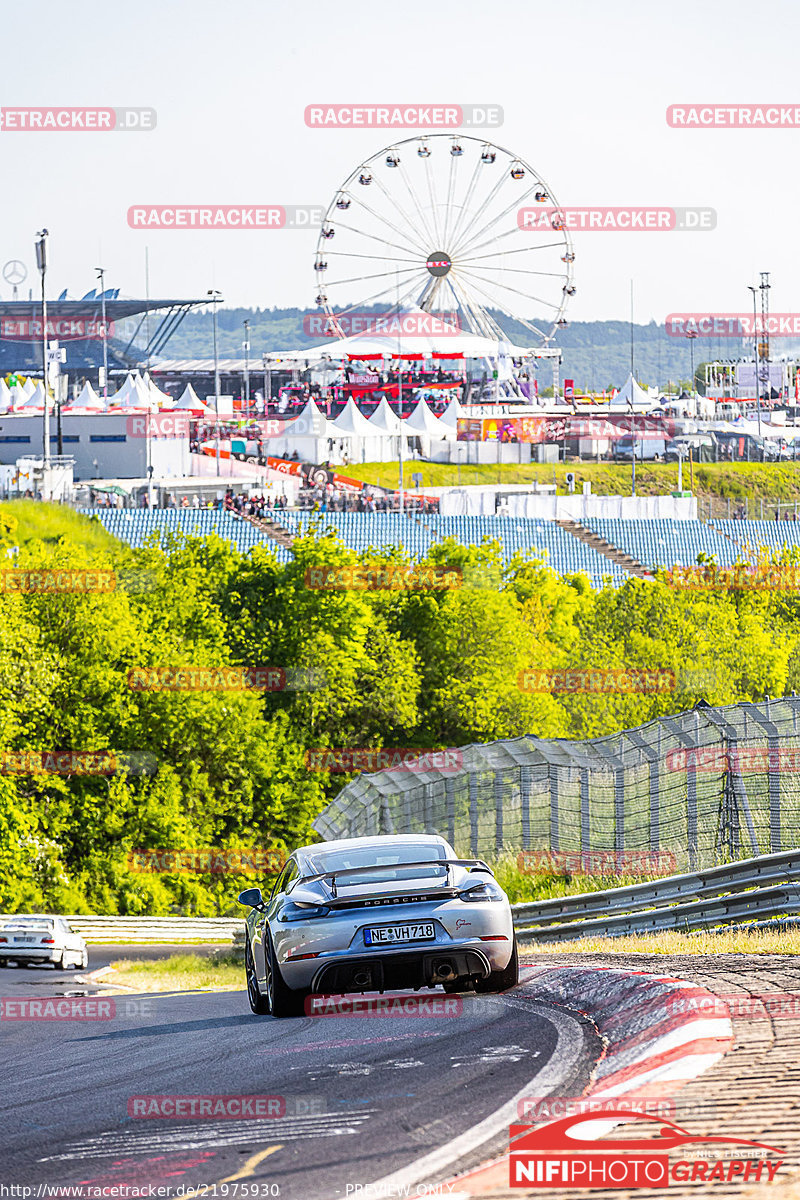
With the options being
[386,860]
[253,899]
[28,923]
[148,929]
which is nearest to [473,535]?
[148,929]

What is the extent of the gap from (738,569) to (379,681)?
882 inches

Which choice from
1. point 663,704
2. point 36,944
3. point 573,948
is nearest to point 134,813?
point 663,704

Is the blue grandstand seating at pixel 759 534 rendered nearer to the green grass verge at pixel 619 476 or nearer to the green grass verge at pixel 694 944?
the green grass verge at pixel 619 476

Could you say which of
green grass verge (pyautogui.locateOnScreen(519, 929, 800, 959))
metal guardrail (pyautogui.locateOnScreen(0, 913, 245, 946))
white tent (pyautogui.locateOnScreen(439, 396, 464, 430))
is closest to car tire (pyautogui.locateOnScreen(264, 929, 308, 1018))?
green grass verge (pyautogui.locateOnScreen(519, 929, 800, 959))

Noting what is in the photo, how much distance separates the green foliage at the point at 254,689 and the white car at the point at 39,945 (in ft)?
45.8

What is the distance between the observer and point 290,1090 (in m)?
8.01

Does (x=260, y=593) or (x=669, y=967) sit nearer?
(x=669, y=967)

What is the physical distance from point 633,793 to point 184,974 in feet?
22.0

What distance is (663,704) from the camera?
157 ft

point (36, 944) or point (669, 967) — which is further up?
point (669, 967)

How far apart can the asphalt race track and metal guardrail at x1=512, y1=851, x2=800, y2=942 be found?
3.41m

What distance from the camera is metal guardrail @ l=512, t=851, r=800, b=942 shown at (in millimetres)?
14039

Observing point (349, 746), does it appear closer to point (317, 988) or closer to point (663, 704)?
point (663, 704)

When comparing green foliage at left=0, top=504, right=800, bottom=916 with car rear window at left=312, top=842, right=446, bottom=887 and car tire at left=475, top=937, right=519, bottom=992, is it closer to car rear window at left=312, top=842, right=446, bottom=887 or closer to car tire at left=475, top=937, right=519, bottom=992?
car rear window at left=312, top=842, right=446, bottom=887
